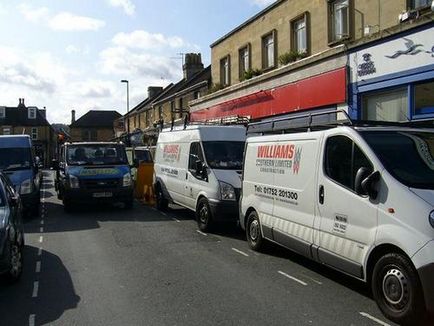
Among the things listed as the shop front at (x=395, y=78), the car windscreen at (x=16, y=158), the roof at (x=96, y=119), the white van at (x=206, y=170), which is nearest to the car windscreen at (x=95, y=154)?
the car windscreen at (x=16, y=158)

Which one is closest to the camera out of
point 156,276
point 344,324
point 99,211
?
point 344,324

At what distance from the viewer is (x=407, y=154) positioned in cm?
620

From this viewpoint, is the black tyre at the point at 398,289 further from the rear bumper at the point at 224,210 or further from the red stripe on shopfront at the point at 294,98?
the red stripe on shopfront at the point at 294,98

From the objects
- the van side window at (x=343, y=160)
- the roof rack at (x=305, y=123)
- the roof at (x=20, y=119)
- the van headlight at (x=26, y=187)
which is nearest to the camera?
the van side window at (x=343, y=160)

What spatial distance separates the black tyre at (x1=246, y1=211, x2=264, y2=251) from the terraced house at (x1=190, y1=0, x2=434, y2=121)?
6250 mm

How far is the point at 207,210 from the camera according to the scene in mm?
11445

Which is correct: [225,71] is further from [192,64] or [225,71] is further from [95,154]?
[192,64]

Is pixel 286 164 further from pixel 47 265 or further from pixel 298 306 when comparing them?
pixel 47 265

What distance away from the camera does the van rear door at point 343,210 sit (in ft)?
20.3

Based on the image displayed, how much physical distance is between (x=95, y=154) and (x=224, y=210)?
22.8 feet

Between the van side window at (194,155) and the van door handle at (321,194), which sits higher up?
the van side window at (194,155)

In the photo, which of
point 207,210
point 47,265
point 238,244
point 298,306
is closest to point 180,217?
point 207,210

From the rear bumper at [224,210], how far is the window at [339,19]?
8.41 m

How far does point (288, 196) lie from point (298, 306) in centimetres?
219
